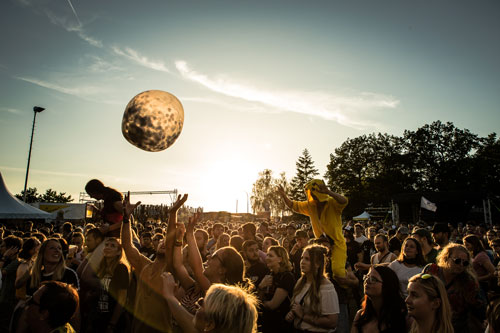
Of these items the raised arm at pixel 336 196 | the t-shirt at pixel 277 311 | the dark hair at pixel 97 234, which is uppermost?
the raised arm at pixel 336 196

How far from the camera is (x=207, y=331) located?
2.15 metres

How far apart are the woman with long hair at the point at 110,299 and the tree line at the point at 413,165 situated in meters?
53.6

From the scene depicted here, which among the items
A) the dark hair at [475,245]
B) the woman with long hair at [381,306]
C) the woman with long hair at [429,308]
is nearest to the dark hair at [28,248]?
the woman with long hair at [381,306]

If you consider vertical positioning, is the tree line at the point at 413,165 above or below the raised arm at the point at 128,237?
above

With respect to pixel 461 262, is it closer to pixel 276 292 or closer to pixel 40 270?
pixel 276 292

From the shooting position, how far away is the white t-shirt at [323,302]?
11.8 feet

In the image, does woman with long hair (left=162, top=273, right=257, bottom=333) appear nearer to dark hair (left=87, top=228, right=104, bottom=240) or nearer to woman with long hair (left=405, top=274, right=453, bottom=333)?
woman with long hair (left=405, top=274, right=453, bottom=333)

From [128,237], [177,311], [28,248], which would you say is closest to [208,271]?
[177,311]

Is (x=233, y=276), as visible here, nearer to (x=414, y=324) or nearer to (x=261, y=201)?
(x=414, y=324)

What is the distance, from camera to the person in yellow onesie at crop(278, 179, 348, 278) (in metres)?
5.23

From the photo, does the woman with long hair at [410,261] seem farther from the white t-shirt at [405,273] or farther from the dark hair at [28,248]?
the dark hair at [28,248]

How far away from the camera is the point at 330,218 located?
5340 mm

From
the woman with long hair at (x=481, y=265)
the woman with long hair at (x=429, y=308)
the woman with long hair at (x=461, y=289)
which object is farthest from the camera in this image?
the woman with long hair at (x=481, y=265)

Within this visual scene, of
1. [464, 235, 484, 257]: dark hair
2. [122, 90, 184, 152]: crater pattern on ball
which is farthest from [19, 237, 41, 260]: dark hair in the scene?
[464, 235, 484, 257]: dark hair
